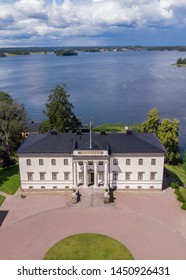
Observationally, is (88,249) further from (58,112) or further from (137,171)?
(58,112)

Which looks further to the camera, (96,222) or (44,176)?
(44,176)

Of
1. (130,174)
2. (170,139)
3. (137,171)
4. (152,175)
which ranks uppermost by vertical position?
(170,139)

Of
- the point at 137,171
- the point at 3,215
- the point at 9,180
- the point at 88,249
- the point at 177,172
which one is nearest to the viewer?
the point at 88,249

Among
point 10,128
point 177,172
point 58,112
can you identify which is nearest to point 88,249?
point 177,172

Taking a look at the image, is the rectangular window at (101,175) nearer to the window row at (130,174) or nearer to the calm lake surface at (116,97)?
the window row at (130,174)

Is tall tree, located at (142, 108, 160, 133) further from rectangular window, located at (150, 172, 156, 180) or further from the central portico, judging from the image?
the central portico

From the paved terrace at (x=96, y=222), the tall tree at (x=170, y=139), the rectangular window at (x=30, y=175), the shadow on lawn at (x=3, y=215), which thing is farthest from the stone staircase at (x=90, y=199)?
the tall tree at (x=170, y=139)

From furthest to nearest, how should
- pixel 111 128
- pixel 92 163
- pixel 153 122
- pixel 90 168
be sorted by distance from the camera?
pixel 111 128 → pixel 153 122 → pixel 90 168 → pixel 92 163
